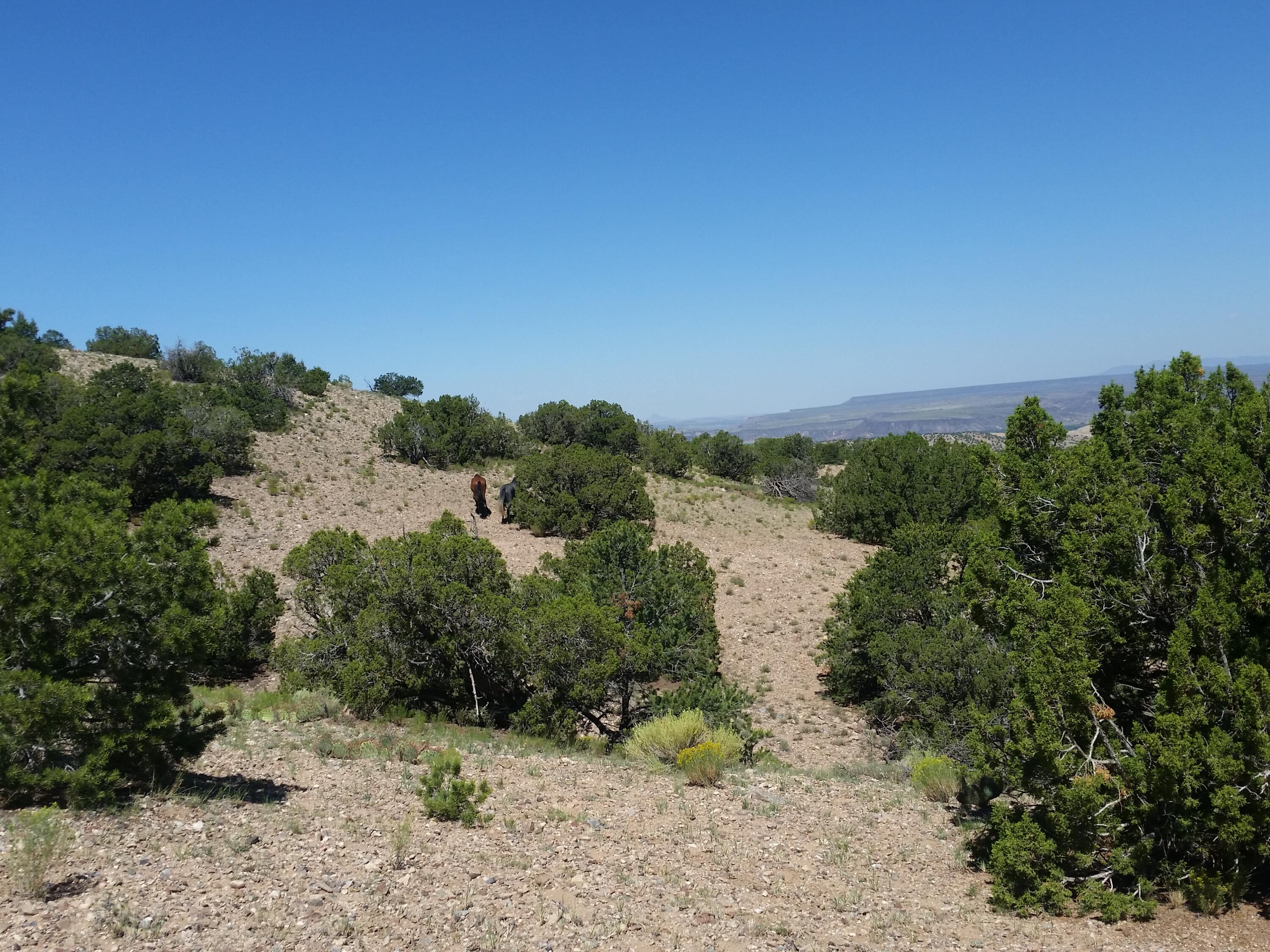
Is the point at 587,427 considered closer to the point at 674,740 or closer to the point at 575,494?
the point at 575,494

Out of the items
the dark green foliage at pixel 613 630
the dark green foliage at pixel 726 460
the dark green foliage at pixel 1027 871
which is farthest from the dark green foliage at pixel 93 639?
the dark green foliage at pixel 726 460

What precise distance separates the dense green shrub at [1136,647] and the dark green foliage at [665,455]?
2825 centimetres

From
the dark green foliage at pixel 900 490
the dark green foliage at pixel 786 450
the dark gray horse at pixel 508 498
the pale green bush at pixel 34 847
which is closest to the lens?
the pale green bush at pixel 34 847

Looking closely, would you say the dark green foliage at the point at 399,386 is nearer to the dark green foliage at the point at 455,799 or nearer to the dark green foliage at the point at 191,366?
the dark green foliage at the point at 191,366

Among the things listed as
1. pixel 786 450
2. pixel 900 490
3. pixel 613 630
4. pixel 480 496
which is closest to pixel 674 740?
pixel 613 630

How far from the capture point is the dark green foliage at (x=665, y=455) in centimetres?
3572

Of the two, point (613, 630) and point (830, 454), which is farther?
point (830, 454)

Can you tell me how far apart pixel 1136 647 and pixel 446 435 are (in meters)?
28.7

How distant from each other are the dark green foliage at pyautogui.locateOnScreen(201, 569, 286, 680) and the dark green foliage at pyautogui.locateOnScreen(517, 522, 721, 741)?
15.5 feet

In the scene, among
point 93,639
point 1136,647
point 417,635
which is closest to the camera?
point 93,639

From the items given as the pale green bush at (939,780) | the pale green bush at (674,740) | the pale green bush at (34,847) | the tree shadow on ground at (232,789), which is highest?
the pale green bush at (34,847)

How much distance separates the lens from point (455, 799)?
7180 millimetres

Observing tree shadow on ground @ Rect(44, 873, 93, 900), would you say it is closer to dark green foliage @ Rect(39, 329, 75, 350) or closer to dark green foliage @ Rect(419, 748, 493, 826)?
dark green foliage @ Rect(419, 748, 493, 826)

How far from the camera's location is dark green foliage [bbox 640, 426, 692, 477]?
35719 millimetres
